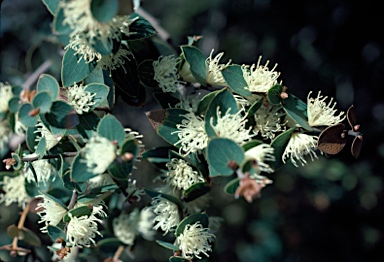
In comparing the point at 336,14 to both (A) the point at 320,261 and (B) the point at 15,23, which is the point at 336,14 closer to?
(A) the point at 320,261

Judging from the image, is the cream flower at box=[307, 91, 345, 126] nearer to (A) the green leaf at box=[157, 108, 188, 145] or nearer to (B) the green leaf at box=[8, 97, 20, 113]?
(A) the green leaf at box=[157, 108, 188, 145]

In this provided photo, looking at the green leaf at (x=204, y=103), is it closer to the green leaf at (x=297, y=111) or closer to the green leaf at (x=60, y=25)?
the green leaf at (x=297, y=111)

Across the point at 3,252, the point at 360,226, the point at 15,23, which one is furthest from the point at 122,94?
the point at 360,226

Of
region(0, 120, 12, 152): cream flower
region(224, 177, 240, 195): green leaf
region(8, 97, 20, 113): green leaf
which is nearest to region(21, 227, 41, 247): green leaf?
region(0, 120, 12, 152): cream flower

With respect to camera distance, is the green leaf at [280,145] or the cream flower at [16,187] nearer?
the green leaf at [280,145]

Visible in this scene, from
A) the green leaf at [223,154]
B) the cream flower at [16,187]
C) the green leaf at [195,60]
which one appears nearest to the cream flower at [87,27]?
the green leaf at [195,60]

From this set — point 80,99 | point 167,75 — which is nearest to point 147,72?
point 167,75

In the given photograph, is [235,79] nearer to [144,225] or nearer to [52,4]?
[52,4]
